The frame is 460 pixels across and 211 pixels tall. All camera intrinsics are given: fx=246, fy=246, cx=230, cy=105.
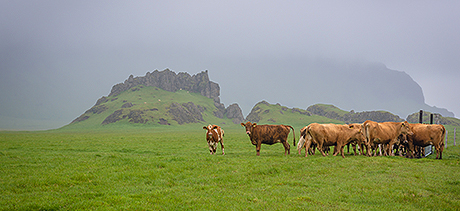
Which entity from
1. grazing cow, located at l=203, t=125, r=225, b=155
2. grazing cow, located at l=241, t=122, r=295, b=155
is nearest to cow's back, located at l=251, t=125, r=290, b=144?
grazing cow, located at l=241, t=122, r=295, b=155

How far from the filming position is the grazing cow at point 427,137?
1931cm

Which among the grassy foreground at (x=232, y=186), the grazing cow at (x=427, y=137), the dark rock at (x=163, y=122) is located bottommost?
the dark rock at (x=163, y=122)

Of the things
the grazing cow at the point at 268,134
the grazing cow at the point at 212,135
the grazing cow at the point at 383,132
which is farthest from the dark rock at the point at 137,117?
the grazing cow at the point at 383,132

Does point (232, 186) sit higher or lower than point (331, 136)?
lower

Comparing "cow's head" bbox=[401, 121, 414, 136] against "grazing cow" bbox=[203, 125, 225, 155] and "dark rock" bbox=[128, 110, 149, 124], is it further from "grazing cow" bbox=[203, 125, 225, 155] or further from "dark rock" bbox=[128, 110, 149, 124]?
"dark rock" bbox=[128, 110, 149, 124]

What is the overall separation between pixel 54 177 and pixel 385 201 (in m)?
14.3

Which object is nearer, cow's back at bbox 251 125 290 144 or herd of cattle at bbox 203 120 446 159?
herd of cattle at bbox 203 120 446 159

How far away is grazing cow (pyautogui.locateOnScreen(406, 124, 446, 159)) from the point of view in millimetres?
19312

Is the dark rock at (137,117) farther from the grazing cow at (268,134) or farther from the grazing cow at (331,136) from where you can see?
the grazing cow at (331,136)

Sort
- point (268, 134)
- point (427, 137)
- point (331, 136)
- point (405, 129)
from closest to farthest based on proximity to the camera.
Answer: point (331, 136)
point (427, 137)
point (268, 134)
point (405, 129)

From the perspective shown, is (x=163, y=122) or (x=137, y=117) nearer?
(x=163, y=122)

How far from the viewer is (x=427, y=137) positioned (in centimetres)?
1952

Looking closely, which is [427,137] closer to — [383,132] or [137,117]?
[383,132]

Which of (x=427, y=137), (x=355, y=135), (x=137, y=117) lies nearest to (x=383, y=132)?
(x=355, y=135)
